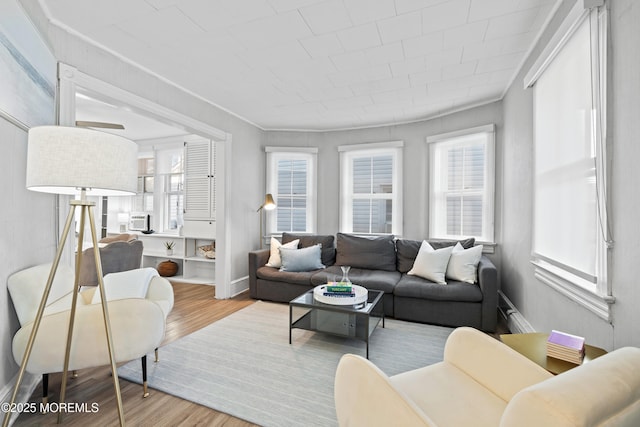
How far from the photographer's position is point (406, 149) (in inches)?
175

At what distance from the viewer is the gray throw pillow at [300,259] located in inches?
155

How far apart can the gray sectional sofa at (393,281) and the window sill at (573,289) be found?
73 centimetres

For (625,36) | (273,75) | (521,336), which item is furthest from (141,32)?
(521,336)

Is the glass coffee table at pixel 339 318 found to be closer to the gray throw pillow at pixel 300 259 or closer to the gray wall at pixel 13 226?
the gray throw pillow at pixel 300 259

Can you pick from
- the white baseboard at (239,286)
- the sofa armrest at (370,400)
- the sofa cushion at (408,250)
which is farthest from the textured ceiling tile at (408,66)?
the white baseboard at (239,286)

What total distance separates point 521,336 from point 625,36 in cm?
150

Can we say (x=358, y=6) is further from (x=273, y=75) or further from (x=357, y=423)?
(x=357, y=423)

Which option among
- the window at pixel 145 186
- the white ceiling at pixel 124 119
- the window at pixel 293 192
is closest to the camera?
the white ceiling at pixel 124 119

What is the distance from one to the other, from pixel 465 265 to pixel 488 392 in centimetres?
218

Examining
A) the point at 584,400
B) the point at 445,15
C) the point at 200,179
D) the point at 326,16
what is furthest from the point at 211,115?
the point at 584,400

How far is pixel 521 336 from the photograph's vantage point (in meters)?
1.58

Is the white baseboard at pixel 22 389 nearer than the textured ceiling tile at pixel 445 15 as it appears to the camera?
Yes

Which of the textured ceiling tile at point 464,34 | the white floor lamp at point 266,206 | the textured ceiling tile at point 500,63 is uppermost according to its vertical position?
the textured ceiling tile at point 500,63

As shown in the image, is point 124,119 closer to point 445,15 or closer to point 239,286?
point 239,286
